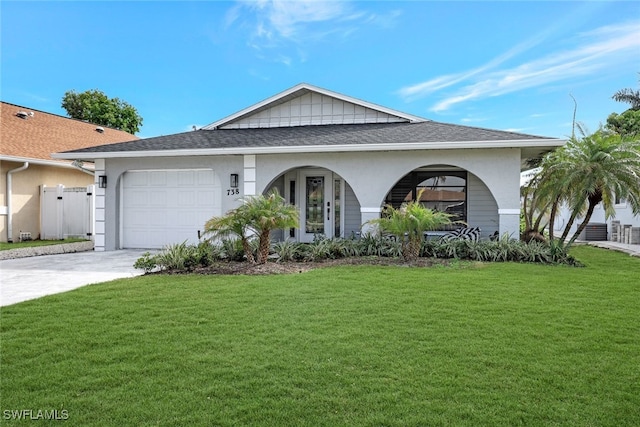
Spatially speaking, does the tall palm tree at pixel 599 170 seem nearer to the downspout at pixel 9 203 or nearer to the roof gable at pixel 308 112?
the roof gable at pixel 308 112

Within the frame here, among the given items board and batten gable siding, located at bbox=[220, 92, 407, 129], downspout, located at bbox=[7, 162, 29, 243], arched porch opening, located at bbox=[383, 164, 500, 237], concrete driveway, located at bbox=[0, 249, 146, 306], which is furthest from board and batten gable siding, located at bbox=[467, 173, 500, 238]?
downspout, located at bbox=[7, 162, 29, 243]

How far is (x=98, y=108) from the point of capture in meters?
32.5

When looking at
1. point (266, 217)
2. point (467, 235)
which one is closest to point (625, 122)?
point (467, 235)

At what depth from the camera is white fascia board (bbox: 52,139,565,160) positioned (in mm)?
10594

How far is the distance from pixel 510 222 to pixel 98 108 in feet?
101

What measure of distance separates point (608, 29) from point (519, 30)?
3175 mm

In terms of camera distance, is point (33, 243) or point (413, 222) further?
point (33, 243)

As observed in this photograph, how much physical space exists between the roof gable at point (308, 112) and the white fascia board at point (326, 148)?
10.7ft

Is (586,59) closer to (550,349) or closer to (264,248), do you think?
(264,248)

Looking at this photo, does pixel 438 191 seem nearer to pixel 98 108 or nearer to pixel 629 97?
pixel 629 97

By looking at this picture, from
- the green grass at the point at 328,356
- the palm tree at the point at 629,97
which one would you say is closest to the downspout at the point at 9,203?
the green grass at the point at 328,356

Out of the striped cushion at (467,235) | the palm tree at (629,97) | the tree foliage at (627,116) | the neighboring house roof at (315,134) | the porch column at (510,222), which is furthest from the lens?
the palm tree at (629,97)

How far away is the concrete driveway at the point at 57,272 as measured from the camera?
23.6 feet

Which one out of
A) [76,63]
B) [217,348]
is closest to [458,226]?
[217,348]
